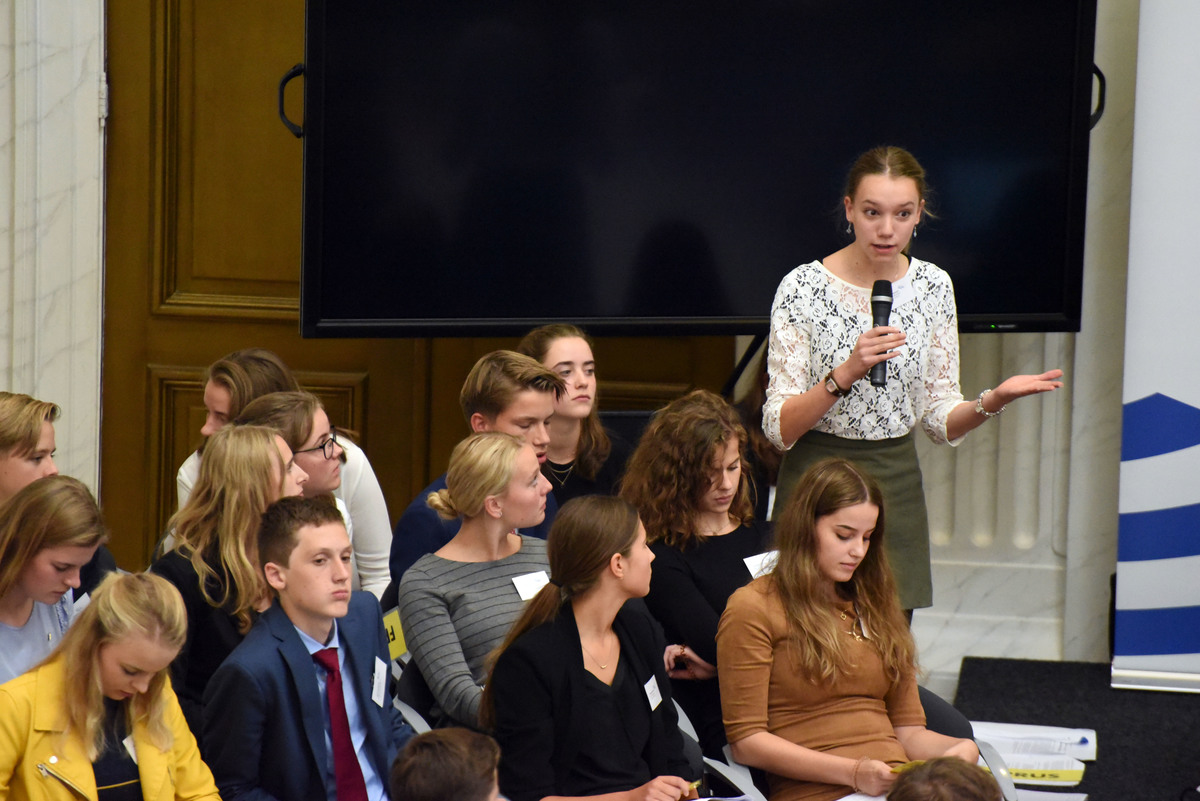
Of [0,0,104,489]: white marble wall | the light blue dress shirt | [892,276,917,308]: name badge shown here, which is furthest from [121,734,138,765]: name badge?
[0,0,104,489]: white marble wall

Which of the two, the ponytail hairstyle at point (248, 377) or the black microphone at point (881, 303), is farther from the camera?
the ponytail hairstyle at point (248, 377)

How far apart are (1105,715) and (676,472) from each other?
5.64 ft

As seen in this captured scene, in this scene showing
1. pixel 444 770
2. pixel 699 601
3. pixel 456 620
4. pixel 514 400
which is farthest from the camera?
pixel 514 400

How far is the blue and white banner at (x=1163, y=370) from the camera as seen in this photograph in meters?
3.90

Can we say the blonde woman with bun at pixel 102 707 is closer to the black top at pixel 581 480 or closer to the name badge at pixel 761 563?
the name badge at pixel 761 563

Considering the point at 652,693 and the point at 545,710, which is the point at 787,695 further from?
the point at 545,710

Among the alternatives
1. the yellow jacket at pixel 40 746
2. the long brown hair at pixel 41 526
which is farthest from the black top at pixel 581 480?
the yellow jacket at pixel 40 746

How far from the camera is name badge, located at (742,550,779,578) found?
2752 mm

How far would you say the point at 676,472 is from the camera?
288 centimetres

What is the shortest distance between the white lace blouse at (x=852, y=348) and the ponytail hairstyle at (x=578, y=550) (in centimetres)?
64

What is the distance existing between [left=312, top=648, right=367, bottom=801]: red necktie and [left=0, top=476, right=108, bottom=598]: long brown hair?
45cm

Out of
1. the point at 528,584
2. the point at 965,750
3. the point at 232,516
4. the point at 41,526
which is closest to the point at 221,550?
the point at 232,516

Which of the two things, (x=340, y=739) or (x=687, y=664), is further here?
(x=687, y=664)

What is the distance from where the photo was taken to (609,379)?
4.65 meters
